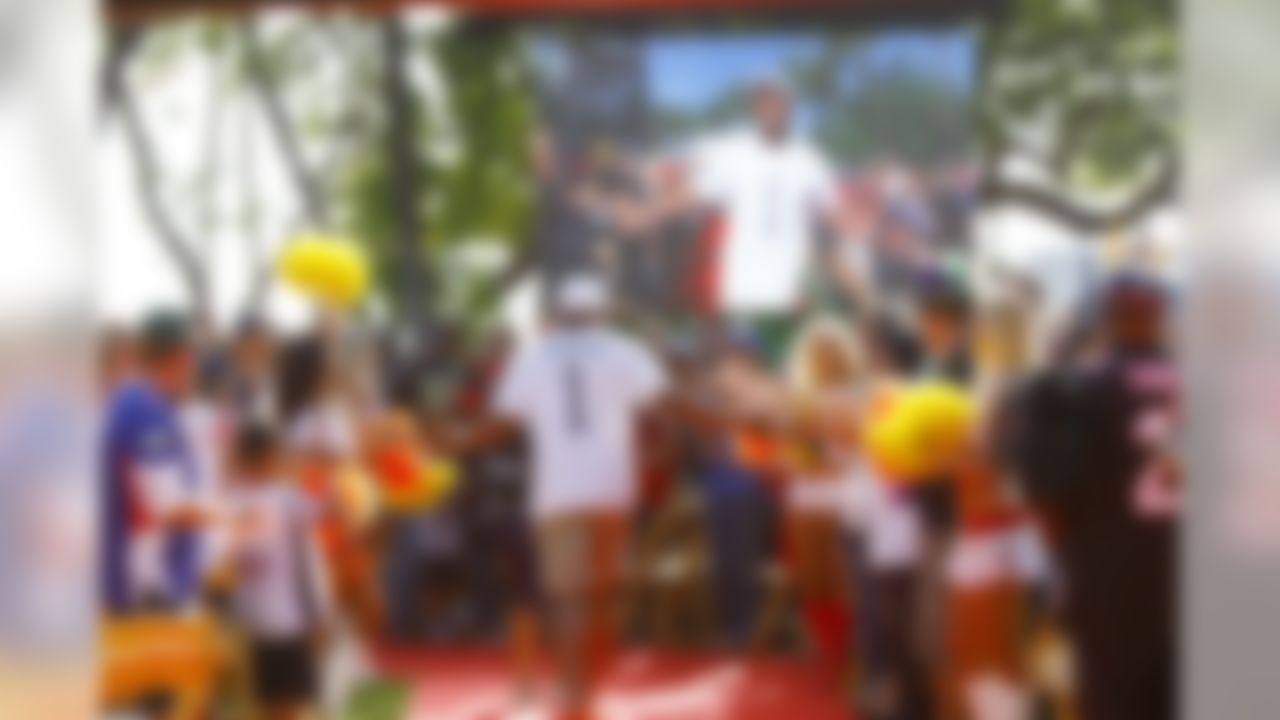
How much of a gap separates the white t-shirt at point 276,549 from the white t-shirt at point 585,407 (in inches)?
14.0

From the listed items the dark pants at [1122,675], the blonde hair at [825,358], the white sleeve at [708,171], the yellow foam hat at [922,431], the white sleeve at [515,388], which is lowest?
the dark pants at [1122,675]

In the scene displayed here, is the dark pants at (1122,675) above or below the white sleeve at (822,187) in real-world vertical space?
below

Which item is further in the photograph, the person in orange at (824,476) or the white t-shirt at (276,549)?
the white t-shirt at (276,549)

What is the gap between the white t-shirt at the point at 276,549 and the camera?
2861 mm

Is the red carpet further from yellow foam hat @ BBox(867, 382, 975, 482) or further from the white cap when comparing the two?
the white cap

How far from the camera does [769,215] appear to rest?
277 centimetres

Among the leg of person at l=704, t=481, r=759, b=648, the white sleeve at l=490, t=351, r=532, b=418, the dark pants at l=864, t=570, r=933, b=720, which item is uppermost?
the white sleeve at l=490, t=351, r=532, b=418

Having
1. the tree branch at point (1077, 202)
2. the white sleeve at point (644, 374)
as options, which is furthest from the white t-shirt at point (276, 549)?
the tree branch at point (1077, 202)

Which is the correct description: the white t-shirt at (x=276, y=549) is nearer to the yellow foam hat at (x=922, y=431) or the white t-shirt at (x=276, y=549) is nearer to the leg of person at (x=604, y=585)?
the leg of person at (x=604, y=585)

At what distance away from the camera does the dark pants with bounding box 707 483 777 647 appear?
109 inches

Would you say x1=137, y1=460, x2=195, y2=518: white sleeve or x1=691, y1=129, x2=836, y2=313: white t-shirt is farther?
x1=137, y1=460, x2=195, y2=518: white sleeve

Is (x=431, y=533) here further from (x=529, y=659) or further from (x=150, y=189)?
(x=150, y=189)

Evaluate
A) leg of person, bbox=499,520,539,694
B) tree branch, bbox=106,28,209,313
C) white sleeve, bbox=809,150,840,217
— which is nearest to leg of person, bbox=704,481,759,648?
leg of person, bbox=499,520,539,694

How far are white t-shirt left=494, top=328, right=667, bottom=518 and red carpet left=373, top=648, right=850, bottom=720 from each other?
0.24 m
